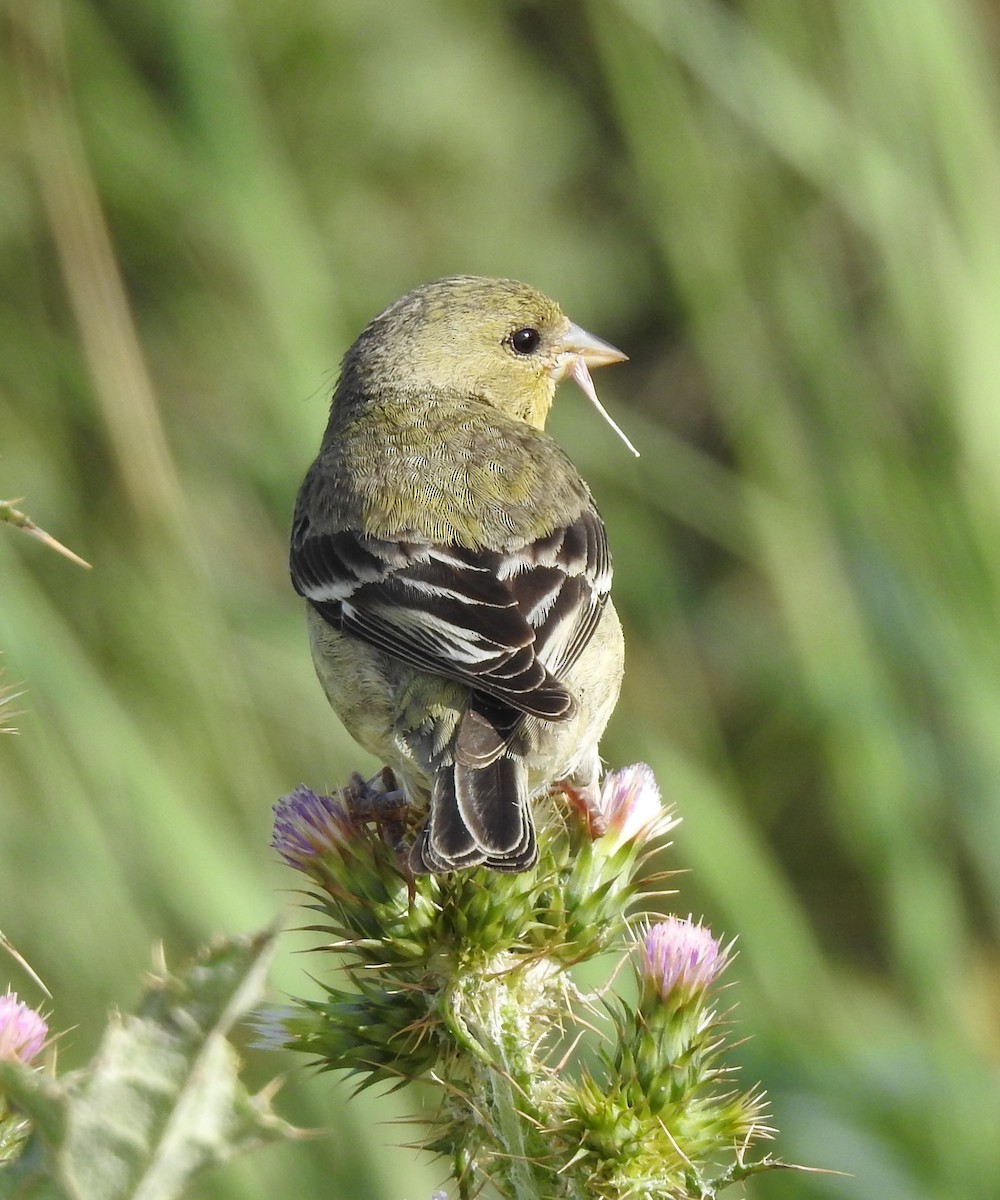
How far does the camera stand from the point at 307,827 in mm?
2547

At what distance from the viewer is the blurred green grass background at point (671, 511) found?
386 centimetres

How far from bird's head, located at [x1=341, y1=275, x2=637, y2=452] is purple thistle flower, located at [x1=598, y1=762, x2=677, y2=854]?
5.72ft

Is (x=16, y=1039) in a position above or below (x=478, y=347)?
below

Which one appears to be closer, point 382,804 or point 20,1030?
point 20,1030

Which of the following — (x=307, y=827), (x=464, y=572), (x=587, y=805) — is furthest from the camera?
(x=464, y=572)

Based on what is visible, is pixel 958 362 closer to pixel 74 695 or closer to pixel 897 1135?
pixel 897 1135

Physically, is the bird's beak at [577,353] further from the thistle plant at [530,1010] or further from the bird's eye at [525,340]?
the thistle plant at [530,1010]

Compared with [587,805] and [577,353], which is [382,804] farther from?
[577,353]

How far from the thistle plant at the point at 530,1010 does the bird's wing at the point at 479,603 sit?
32cm

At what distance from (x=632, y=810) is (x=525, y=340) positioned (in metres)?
2.03

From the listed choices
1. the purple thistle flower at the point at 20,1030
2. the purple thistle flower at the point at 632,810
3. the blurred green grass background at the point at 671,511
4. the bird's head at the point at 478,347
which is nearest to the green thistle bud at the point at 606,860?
the purple thistle flower at the point at 632,810

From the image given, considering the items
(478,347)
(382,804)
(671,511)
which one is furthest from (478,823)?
(671,511)

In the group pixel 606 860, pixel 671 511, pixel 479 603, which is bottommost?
pixel 606 860

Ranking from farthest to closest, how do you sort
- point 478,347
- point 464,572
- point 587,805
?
point 478,347 < point 464,572 < point 587,805
